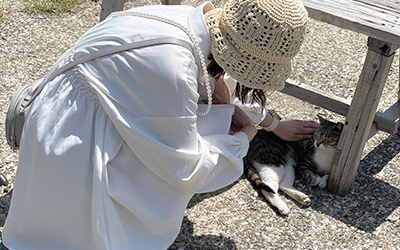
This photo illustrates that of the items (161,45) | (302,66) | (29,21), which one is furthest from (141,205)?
(29,21)

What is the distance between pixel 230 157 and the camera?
2.49 metres

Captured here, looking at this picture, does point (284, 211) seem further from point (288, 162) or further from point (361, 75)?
point (361, 75)

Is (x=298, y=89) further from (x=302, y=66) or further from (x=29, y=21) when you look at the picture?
(x=29, y=21)

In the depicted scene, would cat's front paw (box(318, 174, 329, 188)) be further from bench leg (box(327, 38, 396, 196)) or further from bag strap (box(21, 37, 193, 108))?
bag strap (box(21, 37, 193, 108))

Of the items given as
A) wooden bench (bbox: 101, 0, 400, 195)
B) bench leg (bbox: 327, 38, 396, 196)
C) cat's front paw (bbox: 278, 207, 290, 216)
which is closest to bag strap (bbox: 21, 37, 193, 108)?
wooden bench (bbox: 101, 0, 400, 195)

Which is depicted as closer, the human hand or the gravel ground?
the gravel ground

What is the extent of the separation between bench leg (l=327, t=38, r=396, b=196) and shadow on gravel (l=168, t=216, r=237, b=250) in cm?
85

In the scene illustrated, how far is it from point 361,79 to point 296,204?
2.95ft

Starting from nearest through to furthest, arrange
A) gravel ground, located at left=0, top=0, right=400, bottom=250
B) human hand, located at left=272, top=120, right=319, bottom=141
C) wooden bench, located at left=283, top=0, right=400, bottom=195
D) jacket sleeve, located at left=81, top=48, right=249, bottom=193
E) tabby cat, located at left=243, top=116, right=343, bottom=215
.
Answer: jacket sleeve, located at left=81, top=48, right=249, bottom=193, wooden bench, located at left=283, top=0, right=400, bottom=195, gravel ground, located at left=0, top=0, right=400, bottom=250, tabby cat, located at left=243, top=116, right=343, bottom=215, human hand, located at left=272, top=120, right=319, bottom=141

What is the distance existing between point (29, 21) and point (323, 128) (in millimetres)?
3003

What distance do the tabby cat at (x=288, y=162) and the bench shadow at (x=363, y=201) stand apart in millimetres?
97

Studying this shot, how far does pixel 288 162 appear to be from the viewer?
3.62 metres

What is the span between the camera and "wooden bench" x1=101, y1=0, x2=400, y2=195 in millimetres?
2820

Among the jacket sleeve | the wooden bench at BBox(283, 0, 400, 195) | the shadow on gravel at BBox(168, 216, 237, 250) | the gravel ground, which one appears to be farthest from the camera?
the gravel ground
